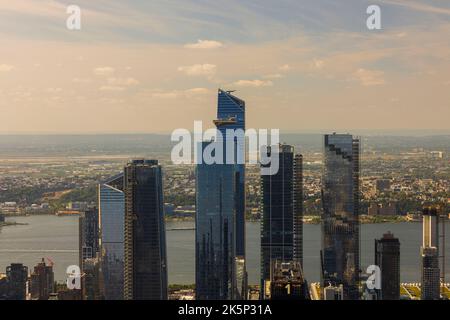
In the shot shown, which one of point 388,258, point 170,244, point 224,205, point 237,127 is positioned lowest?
point 388,258

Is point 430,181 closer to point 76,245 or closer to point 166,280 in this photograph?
point 166,280

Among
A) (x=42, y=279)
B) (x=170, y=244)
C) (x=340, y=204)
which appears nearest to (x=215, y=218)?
(x=170, y=244)

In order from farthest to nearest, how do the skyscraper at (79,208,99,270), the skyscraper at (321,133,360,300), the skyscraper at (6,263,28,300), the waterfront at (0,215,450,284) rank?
the skyscraper at (321,133,360,300)
the skyscraper at (79,208,99,270)
the waterfront at (0,215,450,284)
the skyscraper at (6,263,28,300)

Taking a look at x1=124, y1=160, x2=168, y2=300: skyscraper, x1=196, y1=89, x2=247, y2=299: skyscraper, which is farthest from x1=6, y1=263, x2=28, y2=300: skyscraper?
x1=196, y1=89, x2=247, y2=299: skyscraper

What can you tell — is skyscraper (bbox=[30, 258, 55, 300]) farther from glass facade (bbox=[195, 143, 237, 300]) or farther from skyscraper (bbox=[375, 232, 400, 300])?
skyscraper (bbox=[375, 232, 400, 300])

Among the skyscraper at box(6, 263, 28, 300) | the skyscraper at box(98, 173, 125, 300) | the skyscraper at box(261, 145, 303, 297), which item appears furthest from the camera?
the skyscraper at box(261, 145, 303, 297)

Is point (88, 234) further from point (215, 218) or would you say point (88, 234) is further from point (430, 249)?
point (430, 249)
